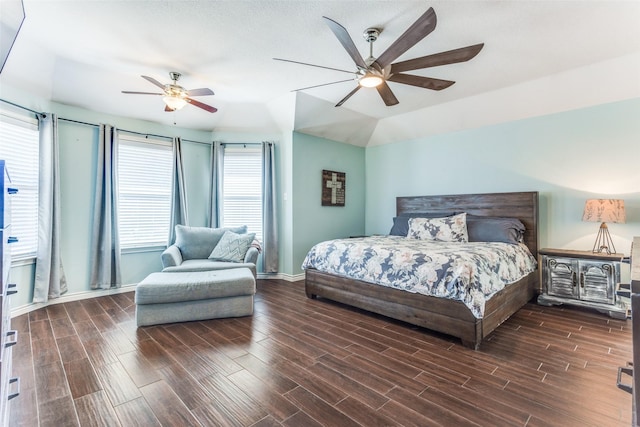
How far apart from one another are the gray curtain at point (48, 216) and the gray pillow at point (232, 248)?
5.70 feet

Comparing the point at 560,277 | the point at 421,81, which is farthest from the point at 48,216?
the point at 560,277

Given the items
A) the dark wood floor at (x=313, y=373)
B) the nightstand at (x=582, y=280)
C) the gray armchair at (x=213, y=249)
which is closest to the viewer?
the dark wood floor at (x=313, y=373)

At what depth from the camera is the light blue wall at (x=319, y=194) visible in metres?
4.84

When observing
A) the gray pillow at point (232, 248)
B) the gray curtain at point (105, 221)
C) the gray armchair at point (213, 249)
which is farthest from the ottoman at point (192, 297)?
the gray curtain at point (105, 221)

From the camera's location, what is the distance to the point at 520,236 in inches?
149

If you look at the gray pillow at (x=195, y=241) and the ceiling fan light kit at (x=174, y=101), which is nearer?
the ceiling fan light kit at (x=174, y=101)

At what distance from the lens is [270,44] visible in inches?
109

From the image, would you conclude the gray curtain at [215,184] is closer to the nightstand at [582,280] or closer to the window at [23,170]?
the window at [23,170]

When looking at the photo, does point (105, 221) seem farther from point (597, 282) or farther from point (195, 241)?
point (597, 282)

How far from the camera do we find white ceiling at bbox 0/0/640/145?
228cm

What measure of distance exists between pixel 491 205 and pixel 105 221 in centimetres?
529

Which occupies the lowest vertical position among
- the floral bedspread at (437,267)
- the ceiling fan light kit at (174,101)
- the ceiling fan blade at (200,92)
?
the floral bedspread at (437,267)

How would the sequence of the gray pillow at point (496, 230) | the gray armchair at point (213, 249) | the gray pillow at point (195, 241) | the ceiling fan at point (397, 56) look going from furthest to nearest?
the gray pillow at point (195, 241), the gray armchair at point (213, 249), the gray pillow at point (496, 230), the ceiling fan at point (397, 56)

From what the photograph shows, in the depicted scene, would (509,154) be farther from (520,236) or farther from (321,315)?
(321,315)
